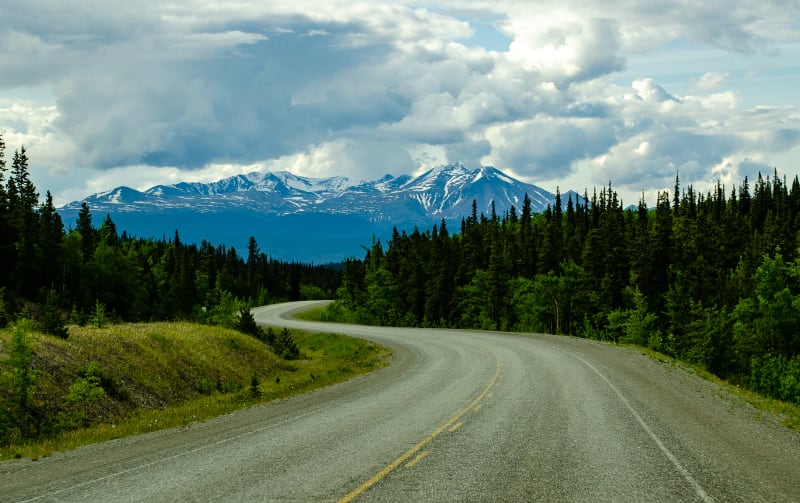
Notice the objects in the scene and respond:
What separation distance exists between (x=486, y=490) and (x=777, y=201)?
14837cm

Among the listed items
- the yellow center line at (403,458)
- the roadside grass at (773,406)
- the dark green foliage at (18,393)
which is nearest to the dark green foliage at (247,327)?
the dark green foliage at (18,393)

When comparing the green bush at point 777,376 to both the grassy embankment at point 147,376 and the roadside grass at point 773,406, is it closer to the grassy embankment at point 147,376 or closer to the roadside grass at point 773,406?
the roadside grass at point 773,406

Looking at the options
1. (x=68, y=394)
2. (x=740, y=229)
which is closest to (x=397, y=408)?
(x=68, y=394)

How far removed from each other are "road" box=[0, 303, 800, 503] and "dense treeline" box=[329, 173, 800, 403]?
40.8 meters

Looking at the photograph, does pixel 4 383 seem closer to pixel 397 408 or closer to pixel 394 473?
pixel 397 408

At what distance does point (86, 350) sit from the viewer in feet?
69.5

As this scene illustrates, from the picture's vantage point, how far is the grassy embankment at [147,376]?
653 inches

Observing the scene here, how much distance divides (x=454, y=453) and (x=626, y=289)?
66.9 m

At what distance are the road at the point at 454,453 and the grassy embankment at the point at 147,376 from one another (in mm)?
1907

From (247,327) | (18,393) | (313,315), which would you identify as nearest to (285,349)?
(247,327)

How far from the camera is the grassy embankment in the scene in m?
16.6

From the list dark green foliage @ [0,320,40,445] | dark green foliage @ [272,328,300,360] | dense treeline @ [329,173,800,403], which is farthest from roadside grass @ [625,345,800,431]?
dense treeline @ [329,173,800,403]

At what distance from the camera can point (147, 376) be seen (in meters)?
22.6

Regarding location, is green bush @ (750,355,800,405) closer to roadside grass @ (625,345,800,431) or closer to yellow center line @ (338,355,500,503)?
roadside grass @ (625,345,800,431)
